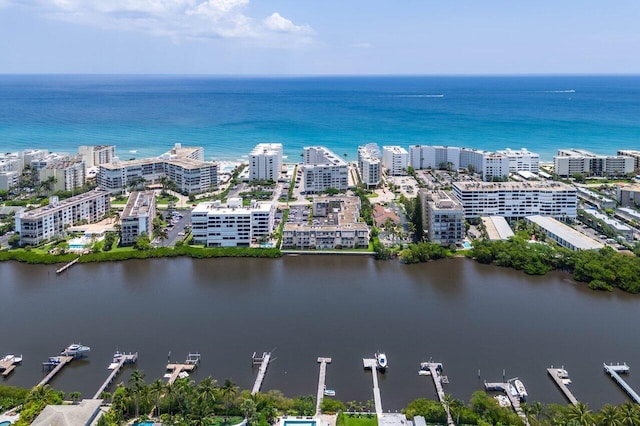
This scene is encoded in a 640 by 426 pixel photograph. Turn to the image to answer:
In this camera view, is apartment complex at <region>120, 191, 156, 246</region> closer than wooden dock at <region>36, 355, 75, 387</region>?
No

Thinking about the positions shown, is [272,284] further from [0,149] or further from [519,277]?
[0,149]

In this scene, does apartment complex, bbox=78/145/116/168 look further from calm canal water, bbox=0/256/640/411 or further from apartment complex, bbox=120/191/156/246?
calm canal water, bbox=0/256/640/411

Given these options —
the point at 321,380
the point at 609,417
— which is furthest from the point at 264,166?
the point at 609,417

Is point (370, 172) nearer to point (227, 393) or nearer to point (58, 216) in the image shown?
point (58, 216)

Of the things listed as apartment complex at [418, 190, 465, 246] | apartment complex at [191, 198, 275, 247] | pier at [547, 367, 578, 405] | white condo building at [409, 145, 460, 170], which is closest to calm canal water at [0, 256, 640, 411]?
pier at [547, 367, 578, 405]

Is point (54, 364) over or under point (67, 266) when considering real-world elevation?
under

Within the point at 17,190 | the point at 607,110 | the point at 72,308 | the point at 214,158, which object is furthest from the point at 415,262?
the point at 607,110
